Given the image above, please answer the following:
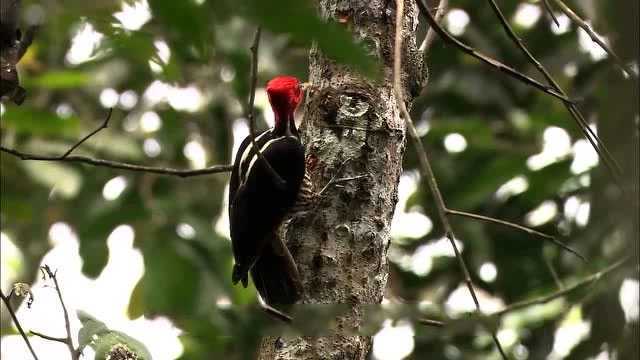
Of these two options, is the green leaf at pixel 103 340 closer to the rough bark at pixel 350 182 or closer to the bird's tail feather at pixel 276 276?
the rough bark at pixel 350 182

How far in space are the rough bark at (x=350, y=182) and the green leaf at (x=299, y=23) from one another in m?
1.71

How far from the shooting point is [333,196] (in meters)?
2.86

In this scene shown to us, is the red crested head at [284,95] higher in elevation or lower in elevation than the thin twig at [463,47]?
higher

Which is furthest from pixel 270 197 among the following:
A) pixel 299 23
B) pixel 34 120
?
pixel 299 23

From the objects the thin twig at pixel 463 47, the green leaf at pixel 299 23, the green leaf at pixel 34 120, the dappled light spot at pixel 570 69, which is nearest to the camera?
the green leaf at pixel 299 23

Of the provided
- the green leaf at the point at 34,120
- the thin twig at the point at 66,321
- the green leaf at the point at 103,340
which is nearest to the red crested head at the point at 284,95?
the green leaf at the point at 34,120

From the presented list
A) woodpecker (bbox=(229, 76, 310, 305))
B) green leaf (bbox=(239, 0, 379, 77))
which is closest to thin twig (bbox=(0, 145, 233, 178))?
woodpecker (bbox=(229, 76, 310, 305))

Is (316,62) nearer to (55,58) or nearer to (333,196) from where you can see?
(333,196)

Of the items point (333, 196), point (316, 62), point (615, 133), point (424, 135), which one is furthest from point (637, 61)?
point (424, 135)

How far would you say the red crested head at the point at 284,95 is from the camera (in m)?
A: 3.53

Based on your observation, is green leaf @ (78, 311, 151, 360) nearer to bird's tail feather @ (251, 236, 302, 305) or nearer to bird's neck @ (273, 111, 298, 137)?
bird's tail feather @ (251, 236, 302, 305)

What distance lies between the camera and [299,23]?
0.95 m

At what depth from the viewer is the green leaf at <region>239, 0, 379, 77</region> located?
36.9 inches

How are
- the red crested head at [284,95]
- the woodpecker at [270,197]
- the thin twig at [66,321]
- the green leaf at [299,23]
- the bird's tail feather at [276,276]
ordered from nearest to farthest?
the green leaf at [299,23] → the thin twig at [66,321] → the bird's tail feather at [276,276] → the woodpecker at [270,197] → the red crested head at [284,95]
